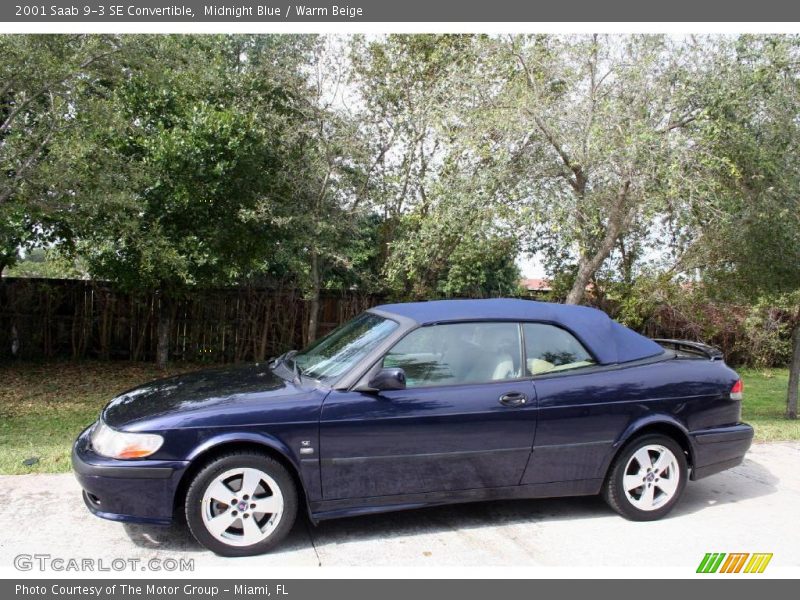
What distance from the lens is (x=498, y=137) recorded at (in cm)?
901

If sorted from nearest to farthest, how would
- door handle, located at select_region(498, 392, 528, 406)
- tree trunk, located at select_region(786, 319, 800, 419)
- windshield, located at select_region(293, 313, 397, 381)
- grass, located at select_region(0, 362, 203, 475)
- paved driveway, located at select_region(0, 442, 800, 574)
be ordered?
paved driveway, located at select_region(0, 442, 800, 574) < door handle, located at select_region(498, 392, 528, 406) < windshield, located at select_region(293, 313, 397, 381) < grass, located at select_region(0, 362, 203, 475) < tree trunk, located at select_region(786, 319, 800, 419)

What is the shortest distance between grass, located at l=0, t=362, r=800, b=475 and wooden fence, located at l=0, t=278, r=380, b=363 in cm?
51

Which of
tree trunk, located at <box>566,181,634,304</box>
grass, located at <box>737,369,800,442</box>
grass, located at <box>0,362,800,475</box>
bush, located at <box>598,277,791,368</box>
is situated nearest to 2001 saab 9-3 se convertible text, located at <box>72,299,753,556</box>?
grass, located at <box>0,362,800,475</box>

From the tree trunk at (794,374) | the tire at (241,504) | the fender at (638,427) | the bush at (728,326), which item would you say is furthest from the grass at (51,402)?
the tree trunk at (794,374)

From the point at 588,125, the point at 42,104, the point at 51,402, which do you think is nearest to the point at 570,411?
the point at 588,125

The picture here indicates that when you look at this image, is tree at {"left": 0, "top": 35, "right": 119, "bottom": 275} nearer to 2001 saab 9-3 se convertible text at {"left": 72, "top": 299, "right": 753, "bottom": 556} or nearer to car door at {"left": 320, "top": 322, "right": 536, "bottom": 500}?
2001 saab 9-3 se convertible text at {"left": 72, "top": 299, "right": 753, "bottom": 556}

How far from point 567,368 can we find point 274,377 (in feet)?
6.88

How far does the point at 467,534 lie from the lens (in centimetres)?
451

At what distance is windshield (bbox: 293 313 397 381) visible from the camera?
183 inches

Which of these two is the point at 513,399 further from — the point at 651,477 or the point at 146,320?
the point at 146,320

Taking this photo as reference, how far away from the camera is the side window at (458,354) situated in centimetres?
458

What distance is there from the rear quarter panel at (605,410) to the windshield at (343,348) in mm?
1181

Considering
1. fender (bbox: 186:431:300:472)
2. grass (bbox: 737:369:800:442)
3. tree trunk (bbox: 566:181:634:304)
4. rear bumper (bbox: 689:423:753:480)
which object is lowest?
grass (bbox: 737:369:800:442)

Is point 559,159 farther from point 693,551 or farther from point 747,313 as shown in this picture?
point 747,313
